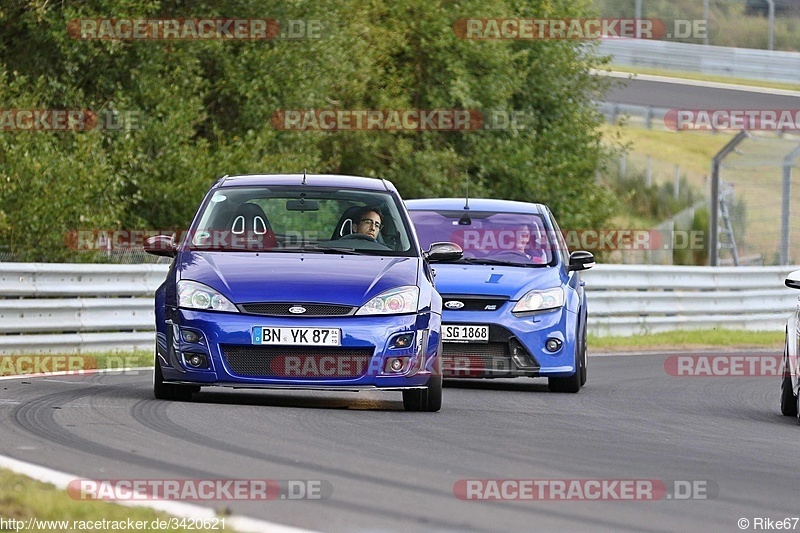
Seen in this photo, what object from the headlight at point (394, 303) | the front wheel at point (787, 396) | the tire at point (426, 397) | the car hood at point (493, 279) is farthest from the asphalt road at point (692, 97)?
the headlight at point (394, 303)

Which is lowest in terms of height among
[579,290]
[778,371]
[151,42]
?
[778,371]

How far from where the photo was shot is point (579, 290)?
46.0 feet

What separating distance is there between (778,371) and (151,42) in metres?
10.7

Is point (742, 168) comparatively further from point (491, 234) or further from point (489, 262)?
point (489, 262)

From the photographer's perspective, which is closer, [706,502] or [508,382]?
[706,502]

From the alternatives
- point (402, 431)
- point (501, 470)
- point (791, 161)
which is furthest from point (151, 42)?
point (501, 470)

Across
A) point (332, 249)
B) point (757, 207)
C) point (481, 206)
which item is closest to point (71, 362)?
point (481, 206)

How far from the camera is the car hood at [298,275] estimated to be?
32.7 ft

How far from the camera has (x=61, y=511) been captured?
5.86 metres

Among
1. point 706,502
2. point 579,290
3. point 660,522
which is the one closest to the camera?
point 660,522

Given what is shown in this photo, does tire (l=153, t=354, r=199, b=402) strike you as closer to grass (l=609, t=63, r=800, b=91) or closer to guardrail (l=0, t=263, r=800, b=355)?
guardrail (l=0, t=263, r=800, b=355)

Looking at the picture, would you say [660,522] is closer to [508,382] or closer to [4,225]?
[508,382]

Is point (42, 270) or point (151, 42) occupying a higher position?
point (151, 42)

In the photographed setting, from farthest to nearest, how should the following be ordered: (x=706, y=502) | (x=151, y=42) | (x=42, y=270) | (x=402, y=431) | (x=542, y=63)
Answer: (x=542, y=63)
(x=151, y=42)
(x=42, y=270)
(x=402, y=431)
(x=706, y=502)
